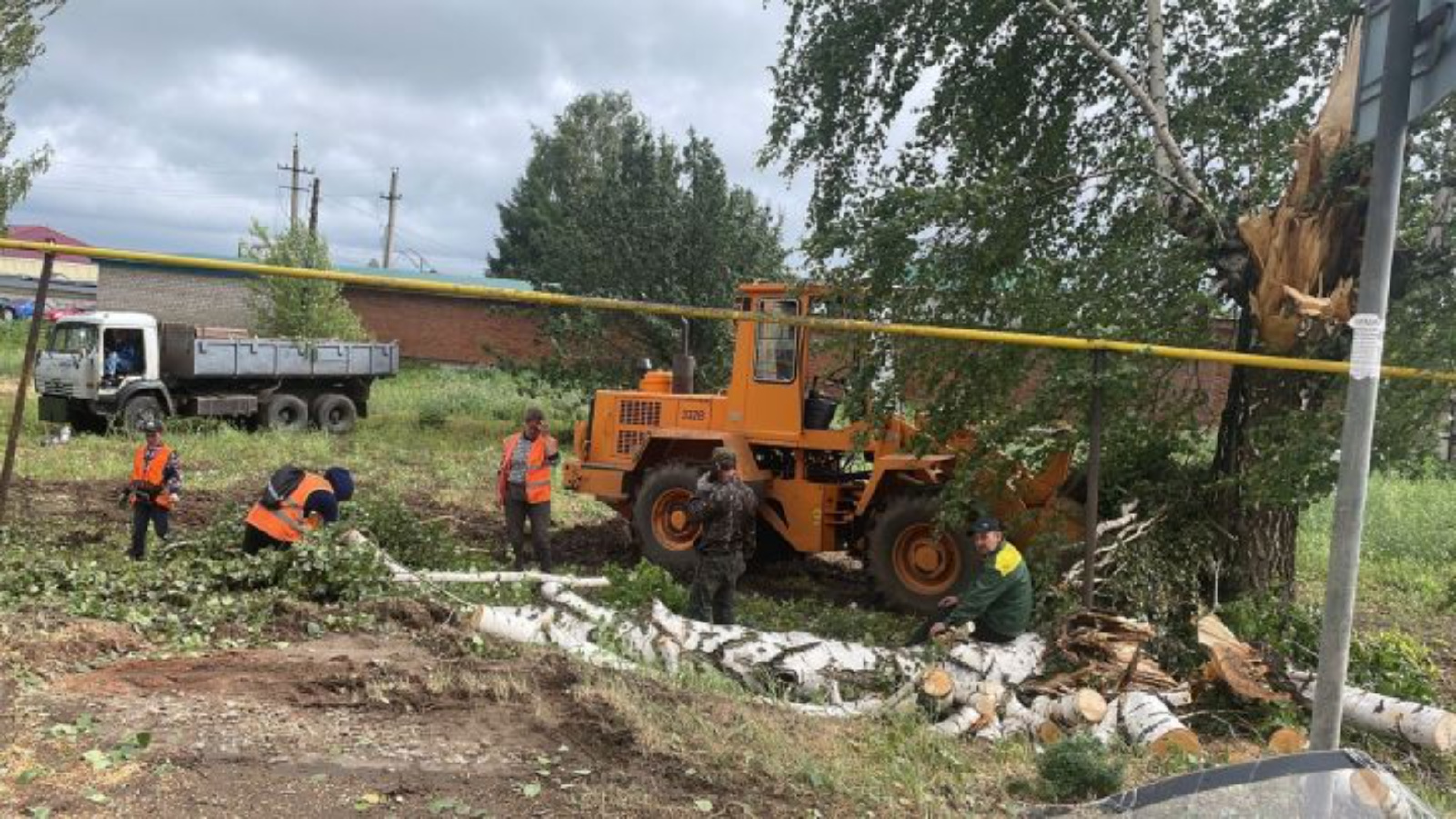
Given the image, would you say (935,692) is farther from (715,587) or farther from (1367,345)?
(1367,345)

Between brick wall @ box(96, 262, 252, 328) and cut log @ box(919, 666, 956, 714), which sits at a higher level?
brick wall @ box(96, 262, 252, 328)

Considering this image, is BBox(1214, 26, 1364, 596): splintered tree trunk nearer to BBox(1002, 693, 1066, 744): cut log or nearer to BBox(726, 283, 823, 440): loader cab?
BBox(1002, 693, 1066, 744): cut log

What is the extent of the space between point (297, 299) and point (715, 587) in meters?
19.9

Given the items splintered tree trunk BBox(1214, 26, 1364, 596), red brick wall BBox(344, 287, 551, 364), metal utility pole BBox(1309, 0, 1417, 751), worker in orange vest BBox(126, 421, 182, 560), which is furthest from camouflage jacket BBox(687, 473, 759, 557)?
red brick wall BBox(344, 287, 551, 364)

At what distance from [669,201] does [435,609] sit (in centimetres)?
1528

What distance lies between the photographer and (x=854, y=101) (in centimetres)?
932

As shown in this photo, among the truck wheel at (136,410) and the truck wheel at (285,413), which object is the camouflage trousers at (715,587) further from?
the truck wheel at (285,413)

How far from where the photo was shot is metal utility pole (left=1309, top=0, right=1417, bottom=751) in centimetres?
308

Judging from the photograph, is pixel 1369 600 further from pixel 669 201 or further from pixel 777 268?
pixel 669 201

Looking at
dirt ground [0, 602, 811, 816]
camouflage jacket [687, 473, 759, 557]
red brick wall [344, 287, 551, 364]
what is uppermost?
red brick wall [344, 287, 551, 364]

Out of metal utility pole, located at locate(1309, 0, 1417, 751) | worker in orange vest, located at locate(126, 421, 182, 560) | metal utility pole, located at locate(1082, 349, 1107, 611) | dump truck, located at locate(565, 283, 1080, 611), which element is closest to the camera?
metal utility pole, located at locate(1309, 0, 1417, 751)

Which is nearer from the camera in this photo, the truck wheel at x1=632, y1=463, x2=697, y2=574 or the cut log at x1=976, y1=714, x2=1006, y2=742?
the cut log at x1=976, y1=714, x2=1006, y2=742

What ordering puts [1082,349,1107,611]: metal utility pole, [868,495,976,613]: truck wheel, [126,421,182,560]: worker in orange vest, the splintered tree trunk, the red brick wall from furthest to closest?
the red brick wall < [126,421,182,560]: worker in orange vest < [868,495,976,613]: truck wheel < the splintered tree trunk < [1082,349,1107,611]: metal utility pole

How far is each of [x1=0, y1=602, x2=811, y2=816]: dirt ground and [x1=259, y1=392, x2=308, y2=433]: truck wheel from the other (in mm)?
14767
